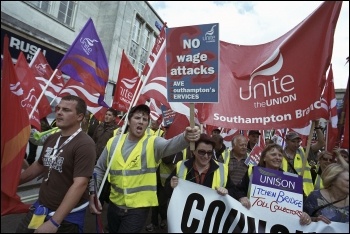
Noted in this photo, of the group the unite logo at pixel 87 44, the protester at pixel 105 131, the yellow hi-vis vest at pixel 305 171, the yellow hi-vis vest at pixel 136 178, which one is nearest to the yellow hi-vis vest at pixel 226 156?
the yellow hi-vis vest at pixel 305 171

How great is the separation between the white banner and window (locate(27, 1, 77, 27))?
12144 millimetres

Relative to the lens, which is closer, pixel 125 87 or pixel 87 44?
pixel 87 44

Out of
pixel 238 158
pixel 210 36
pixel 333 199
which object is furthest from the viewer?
pixel 238 158

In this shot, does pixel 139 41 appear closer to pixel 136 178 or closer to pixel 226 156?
pixel 226 156

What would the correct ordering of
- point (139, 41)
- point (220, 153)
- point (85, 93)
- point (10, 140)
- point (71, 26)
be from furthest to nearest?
point (139, 41), point (71, 26), point (85, 93), point (220, 153), point (10, 140)

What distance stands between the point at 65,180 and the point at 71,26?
44.1ft

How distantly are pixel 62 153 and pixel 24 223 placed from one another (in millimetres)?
641

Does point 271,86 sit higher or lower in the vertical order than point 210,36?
lower

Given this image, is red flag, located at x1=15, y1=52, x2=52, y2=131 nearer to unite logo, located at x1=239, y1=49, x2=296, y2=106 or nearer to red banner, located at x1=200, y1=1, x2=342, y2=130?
red banner, located at x1=200, y1=1, x2=342, y2=130

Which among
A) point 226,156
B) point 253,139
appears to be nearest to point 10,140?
point 226,156

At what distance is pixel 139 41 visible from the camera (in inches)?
811

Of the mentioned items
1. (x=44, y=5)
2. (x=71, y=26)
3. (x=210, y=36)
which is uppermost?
(x=44, y=5)

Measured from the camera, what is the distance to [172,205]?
8.98ft

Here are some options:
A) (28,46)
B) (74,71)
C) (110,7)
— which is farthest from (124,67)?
(110,7)
